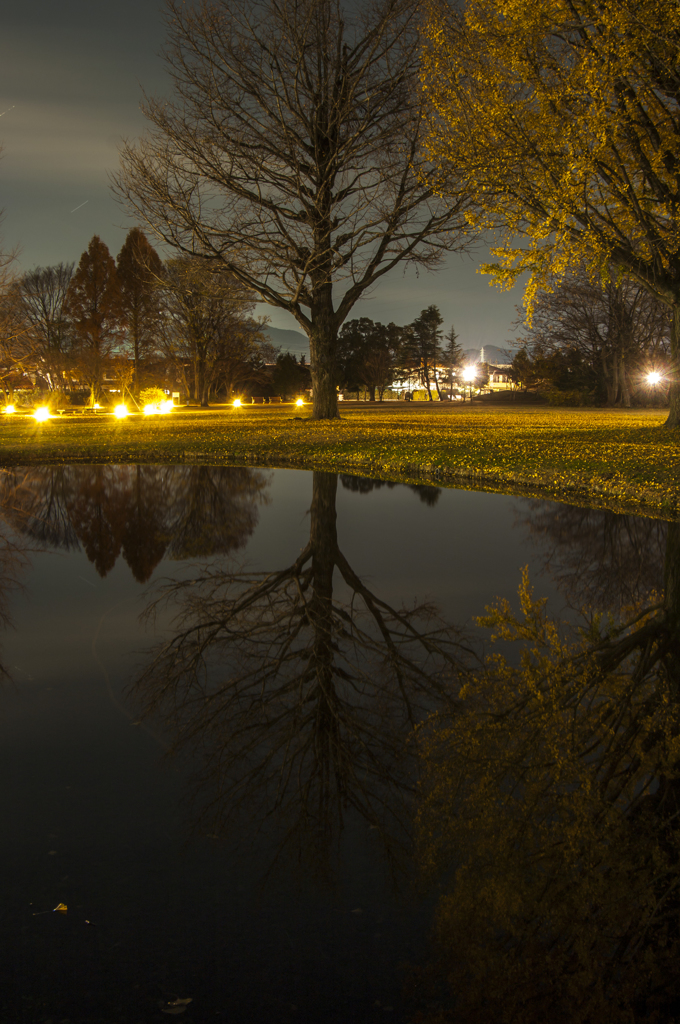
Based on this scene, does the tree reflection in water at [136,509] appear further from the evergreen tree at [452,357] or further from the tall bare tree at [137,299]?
the evergreen tree at [452,357]

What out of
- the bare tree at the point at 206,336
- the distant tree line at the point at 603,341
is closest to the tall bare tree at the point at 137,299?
the bare tree at the point at 206,336

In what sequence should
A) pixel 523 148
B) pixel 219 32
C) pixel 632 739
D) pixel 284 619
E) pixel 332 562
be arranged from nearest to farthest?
1. pixel 632 739
2. pixel 284 619
3. pixel 332 562
4. pixel 523 148
5. pixel 219 32

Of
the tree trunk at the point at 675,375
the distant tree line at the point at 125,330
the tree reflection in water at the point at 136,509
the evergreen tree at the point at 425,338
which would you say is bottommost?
the tree reflection in water at the point at 136,509

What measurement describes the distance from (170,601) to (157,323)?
53.6 metres

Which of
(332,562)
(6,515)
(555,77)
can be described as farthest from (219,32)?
(332,562)

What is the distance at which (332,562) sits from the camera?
277 inches

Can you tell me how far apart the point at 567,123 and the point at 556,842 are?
18.3m

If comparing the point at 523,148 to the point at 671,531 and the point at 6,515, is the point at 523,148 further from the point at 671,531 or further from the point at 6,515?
the point at 6,515

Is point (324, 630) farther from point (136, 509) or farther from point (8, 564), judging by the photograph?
point (136, 509)

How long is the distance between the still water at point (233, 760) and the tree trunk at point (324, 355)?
69.5 feet

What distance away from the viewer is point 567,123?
55.7ft

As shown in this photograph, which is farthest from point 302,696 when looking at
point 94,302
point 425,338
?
point 425,338

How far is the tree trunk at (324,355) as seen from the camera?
27594mm

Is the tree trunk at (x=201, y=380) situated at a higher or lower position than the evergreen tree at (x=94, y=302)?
lower
